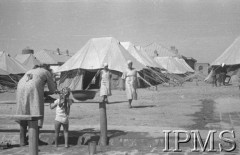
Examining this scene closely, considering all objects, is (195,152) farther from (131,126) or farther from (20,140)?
(20,140)

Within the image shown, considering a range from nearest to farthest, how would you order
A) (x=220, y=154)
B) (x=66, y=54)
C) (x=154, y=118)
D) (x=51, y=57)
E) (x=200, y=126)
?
(x=220, y=154) → (x=200, y=126) → (x=154, y=118) → (x=51, y=57) → (x=66, y=54)

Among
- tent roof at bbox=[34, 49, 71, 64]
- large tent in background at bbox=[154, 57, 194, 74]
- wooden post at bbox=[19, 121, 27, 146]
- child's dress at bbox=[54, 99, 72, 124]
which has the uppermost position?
tent roof at bbox=[34, 49, 71, 64]

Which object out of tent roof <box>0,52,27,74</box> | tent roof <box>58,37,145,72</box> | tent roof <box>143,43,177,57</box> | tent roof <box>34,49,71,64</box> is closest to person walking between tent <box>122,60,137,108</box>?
tent roof <box>58,37,145,72</box>

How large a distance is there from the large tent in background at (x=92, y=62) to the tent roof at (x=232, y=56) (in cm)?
777

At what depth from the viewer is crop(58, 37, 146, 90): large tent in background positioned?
72.9ft

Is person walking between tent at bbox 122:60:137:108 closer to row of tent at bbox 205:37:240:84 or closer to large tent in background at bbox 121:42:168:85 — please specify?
large tent in background at bbox 121:42:168:85

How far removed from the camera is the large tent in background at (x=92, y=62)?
2223 cm

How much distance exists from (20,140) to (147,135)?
2.46 m

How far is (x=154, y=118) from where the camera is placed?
9.00 meters

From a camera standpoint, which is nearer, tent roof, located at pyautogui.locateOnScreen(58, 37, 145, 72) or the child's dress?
the child's dress

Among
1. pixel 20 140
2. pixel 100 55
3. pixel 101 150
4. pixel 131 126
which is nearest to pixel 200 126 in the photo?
pixel 131 126

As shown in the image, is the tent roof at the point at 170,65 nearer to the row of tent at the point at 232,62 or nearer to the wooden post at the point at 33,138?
the row of tent at the point at 232,62

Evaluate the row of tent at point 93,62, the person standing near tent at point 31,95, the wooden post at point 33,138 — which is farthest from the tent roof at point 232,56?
the wooden post at point 33,138

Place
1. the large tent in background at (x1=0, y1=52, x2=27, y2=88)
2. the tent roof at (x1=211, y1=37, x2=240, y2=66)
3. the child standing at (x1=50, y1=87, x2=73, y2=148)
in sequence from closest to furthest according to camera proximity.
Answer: the child standing at (x1=50, y1=87, x2=73, y2=148), the tent roof at (x1=211, y1=37, x2=240, y2=66), the large tent in background at (x1=0, y1=52, x2=27, y2=88)
